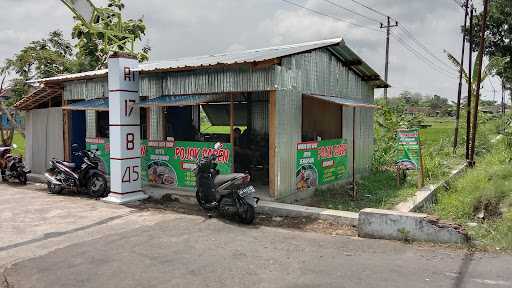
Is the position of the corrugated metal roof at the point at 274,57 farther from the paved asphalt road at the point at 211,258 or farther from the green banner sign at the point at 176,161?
the paved asphalt road at the point at 211,258

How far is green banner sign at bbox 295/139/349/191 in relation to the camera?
30.4 ft

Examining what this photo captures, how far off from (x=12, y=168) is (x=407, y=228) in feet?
35.3

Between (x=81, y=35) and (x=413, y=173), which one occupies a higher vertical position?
(x=81, y=35)

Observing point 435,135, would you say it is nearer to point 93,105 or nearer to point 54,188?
point 93,105

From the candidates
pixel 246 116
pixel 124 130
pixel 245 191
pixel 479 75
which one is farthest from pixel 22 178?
pixel 479 75

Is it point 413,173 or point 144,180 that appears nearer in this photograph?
point 144,180

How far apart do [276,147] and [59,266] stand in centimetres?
439

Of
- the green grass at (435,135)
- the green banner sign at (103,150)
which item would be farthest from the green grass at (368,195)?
the green grass at (435,135)

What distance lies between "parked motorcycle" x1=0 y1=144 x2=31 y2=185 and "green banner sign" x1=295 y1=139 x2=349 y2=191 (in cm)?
782

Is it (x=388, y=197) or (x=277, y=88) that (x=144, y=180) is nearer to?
(x=277, y=88)

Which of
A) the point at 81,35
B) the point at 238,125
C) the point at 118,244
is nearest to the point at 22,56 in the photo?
the point at 81,35

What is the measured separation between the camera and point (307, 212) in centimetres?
776

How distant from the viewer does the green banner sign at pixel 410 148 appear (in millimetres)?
10086

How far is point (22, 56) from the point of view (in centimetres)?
1923
